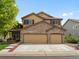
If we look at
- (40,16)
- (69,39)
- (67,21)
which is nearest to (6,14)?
(69,39)

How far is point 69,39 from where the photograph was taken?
6022cm

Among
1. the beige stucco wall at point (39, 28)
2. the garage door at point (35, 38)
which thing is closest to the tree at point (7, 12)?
the garage door at point (35, 38)

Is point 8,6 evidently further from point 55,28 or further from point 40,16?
point 40,16

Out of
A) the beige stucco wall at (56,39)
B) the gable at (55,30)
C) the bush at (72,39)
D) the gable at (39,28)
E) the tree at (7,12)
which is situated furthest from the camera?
the bush at (72,39)

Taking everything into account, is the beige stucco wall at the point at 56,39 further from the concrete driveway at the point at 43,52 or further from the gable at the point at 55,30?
the concrete driveway at the point at 43,52

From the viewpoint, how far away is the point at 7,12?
38.0 metres

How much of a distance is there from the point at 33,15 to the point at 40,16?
3103 mm

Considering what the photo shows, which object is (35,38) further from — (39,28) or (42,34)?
(39,28)

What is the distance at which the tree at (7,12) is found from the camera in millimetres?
37000

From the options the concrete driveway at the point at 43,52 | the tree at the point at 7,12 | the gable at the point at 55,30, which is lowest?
the concrete driveway at the point at 43,52

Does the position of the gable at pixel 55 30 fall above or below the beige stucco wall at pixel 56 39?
above

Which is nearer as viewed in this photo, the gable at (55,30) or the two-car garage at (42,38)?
the two-car garage at (42,38)

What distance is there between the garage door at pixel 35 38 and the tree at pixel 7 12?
1677 cm

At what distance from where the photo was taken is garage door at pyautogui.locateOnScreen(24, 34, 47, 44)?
2232 inches
